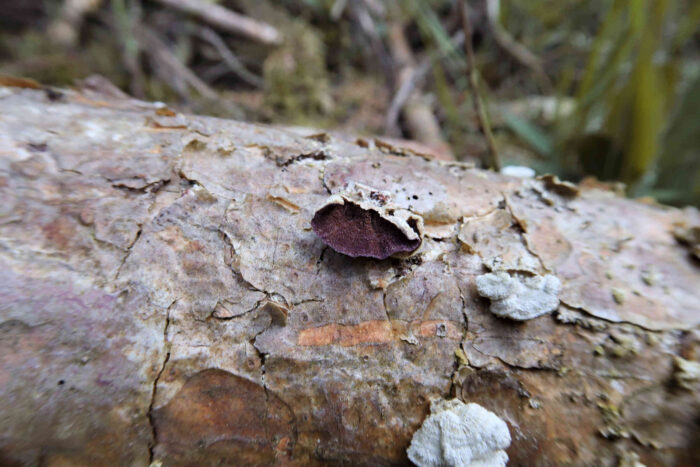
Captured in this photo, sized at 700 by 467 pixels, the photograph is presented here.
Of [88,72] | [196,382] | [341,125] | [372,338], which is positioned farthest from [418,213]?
[88,72]

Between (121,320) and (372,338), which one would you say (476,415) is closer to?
(372,338)

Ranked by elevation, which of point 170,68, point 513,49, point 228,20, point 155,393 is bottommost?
point 155,393

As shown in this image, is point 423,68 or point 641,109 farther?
point 423,68

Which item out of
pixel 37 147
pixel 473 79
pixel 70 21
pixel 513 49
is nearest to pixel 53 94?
pixel 37 147

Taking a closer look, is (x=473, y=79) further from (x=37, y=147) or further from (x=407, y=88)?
(x=37, y=147)

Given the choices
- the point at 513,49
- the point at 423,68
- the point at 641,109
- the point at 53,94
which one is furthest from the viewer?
the point at 513,49

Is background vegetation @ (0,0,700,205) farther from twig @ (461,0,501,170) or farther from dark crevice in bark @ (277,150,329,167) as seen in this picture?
dark crevice in bark @ (277,150,329,167)

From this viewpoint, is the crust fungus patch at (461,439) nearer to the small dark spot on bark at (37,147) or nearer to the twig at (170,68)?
the small dark spot on bark at (37,147)
